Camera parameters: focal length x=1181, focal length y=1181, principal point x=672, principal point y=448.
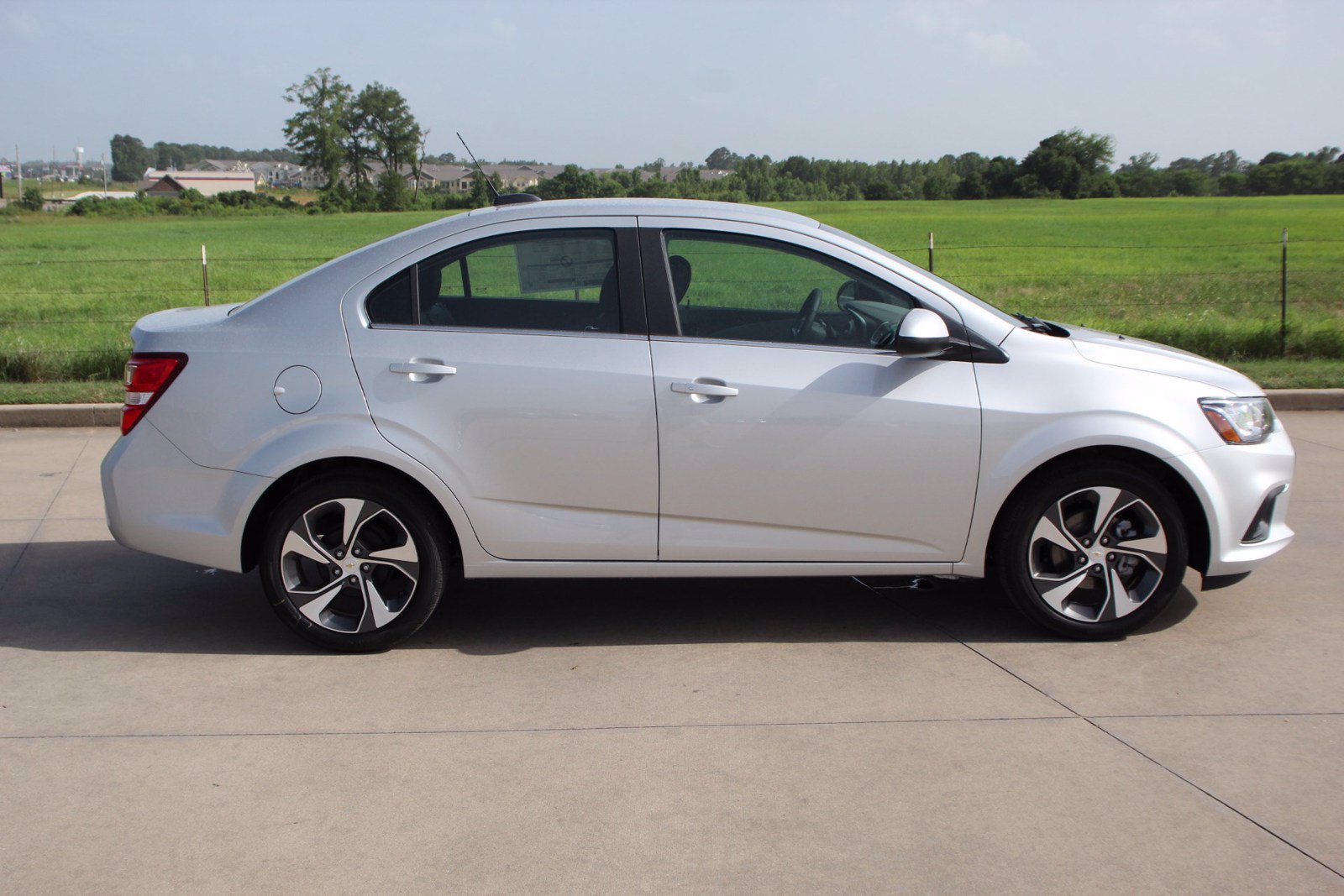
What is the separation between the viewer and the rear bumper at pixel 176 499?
178 inches

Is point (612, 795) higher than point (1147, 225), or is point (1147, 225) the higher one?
point (1147, 225)

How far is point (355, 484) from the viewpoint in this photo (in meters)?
4.48

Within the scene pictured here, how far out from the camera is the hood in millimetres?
4668

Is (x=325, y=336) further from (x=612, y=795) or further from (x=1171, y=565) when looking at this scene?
(x=1171, y=565)

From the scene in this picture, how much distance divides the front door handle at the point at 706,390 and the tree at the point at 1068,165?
66264mm

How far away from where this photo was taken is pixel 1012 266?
28.0 m

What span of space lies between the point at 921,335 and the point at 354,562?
2316 mm

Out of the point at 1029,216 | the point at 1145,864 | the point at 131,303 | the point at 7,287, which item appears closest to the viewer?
the point at 1145,864

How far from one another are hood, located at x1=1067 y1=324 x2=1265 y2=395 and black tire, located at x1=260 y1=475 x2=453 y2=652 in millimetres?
2668

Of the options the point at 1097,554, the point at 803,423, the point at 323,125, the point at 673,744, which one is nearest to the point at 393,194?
the point at 323,125

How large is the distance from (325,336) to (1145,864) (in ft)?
10.8

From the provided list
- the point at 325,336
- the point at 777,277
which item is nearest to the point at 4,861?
the point at 325,336

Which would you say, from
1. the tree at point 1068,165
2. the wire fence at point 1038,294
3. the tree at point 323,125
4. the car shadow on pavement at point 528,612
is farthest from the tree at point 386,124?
the car shadow on pavement at point 528,612

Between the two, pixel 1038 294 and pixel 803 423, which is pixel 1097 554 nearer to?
pixel 803 423
